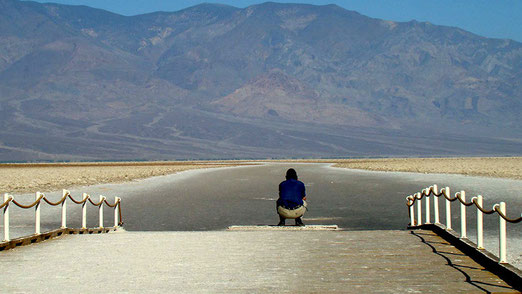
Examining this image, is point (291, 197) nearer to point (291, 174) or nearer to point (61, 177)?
point (291, 174)

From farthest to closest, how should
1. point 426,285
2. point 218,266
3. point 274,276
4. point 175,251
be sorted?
point 175,251
point 218,266
point 274,276
point 426,285

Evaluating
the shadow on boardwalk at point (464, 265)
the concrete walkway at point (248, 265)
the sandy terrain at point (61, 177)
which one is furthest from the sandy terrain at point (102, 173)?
the shadow on boardwalk at point (464, 265)

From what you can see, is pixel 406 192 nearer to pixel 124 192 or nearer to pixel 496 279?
pixel 124 192

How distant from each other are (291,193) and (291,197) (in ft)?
0.32

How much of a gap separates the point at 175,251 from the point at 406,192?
77.7 ft

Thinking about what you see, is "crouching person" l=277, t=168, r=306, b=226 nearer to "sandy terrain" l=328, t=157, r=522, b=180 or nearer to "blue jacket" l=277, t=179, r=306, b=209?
"blue jacket" l=277, t=179, r=306, b=209

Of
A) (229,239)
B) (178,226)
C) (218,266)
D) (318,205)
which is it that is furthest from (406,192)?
(218,266)

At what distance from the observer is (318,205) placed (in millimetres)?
27812

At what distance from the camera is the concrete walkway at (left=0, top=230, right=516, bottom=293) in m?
9.17

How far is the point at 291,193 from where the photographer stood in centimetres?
1647

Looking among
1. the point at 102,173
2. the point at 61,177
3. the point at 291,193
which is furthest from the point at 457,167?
the point at 291,193

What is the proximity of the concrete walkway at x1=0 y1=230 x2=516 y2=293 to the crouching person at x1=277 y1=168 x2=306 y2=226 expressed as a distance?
90.6 inches

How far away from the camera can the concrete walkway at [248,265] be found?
9172 mm

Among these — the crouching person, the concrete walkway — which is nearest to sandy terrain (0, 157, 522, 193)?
the crouching person
